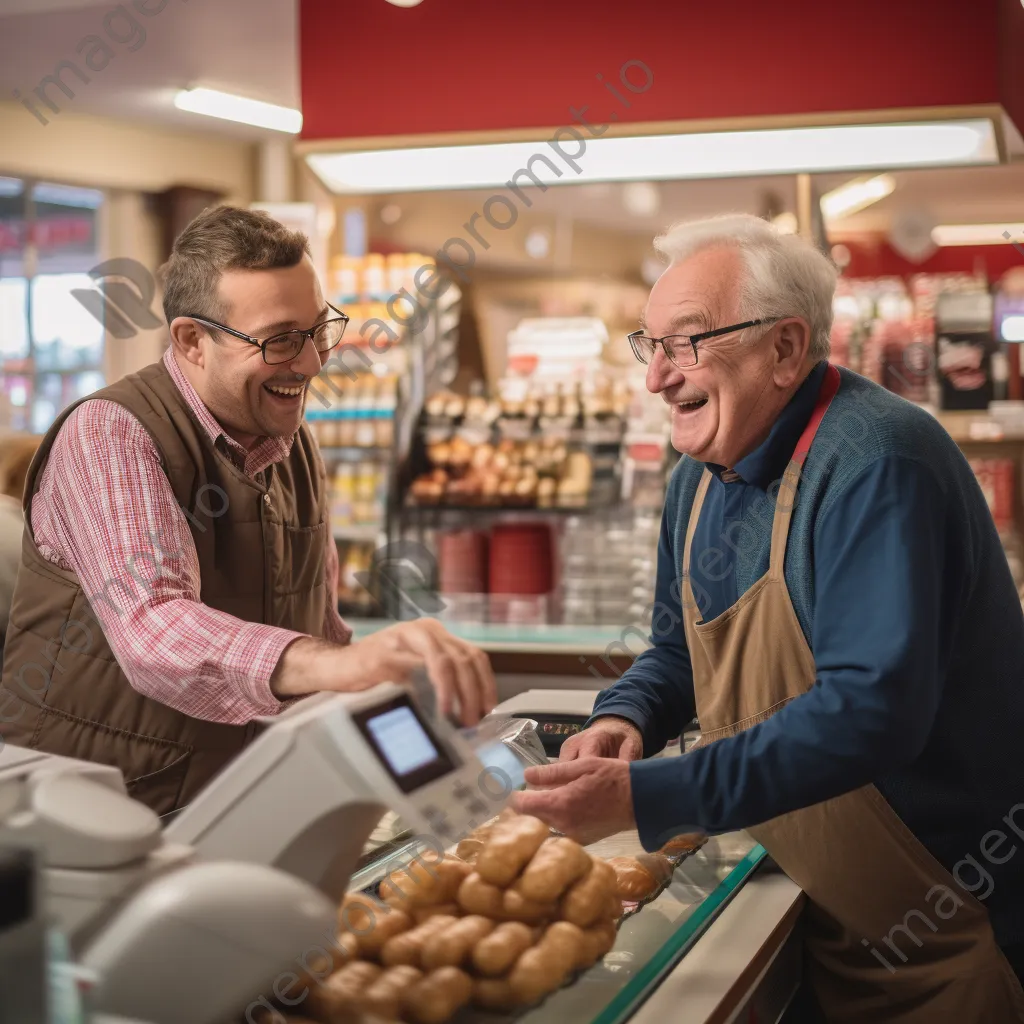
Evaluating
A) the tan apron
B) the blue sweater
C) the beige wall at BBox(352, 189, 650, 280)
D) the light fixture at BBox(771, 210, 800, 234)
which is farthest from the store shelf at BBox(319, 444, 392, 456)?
the tan apron

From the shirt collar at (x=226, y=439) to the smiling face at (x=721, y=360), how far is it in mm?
827

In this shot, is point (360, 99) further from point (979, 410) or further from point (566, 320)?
point (979, 410)

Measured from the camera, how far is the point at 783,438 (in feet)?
6.91

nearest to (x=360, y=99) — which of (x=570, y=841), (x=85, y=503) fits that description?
(x=85, y=503)

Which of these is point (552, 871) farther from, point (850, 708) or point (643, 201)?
point (643, 201)

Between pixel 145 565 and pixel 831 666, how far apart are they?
1.04 m

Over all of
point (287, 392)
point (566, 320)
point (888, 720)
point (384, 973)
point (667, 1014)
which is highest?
point (566, 320)

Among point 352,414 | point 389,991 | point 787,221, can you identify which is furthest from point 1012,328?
point 389,991

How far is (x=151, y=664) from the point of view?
72.4 inches

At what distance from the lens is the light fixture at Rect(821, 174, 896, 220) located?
241 inches

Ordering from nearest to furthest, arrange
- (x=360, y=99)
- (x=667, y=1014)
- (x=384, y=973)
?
1. (x=384, y=973)
2. (x=667, y=1014)
3. (x=360, y=99)

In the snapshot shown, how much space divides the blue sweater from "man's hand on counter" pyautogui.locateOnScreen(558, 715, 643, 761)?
0.04 metres

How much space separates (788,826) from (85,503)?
127 centimetres

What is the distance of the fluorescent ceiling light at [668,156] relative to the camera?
4.54 m
